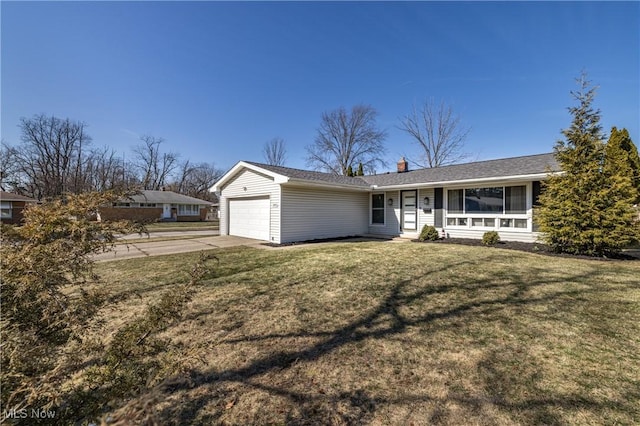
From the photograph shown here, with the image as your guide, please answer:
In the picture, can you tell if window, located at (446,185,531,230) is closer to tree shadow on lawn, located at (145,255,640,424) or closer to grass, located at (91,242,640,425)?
grass, located at (91,242,640,425)

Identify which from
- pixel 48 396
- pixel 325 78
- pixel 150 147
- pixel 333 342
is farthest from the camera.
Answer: pixel 150 147

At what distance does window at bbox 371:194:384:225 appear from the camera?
14.5 meters

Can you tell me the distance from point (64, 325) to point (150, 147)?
169 ft

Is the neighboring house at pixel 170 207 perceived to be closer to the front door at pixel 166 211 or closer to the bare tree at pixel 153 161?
the front door at pixel 166 211

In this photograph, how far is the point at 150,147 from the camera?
145ft

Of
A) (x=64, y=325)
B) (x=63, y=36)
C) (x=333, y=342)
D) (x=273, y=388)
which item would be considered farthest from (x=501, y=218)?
(x=63, y=36)

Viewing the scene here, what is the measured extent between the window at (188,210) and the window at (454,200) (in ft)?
104

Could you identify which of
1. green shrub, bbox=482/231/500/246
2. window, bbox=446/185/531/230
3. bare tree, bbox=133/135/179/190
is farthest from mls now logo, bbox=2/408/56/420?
bare tree, bbox=133/135/179/190

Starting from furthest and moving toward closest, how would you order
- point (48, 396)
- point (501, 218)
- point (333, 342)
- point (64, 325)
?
point (501, 218) < point (333, 342) < point (64, 325) < point (48, 396)

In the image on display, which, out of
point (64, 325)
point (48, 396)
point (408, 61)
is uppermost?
point (408, 61)

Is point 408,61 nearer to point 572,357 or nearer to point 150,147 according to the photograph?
point 572,357

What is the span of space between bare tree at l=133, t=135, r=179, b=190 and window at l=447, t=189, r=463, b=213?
4538cm

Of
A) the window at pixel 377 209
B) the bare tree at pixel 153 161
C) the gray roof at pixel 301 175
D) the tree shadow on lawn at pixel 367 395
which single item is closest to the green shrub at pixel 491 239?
the window at pixel 377 209

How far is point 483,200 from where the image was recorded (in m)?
11.3
